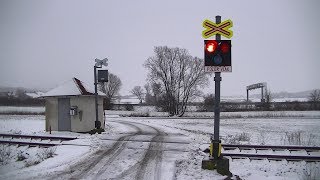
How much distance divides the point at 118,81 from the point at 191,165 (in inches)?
3101

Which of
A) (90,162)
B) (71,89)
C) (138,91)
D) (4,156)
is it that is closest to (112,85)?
(138,91)

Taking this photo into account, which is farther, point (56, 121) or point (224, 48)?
point (56, 121)

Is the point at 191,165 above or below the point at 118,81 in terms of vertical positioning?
below

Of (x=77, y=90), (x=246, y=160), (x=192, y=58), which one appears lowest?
(x=246, y=160)

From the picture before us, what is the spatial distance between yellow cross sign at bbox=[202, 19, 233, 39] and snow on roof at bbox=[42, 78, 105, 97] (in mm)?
13490

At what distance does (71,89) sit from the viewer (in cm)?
2091

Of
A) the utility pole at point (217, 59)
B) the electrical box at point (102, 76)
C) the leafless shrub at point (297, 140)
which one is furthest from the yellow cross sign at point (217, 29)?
the electrical box at point (102, 76)

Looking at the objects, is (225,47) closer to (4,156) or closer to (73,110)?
(4,156)

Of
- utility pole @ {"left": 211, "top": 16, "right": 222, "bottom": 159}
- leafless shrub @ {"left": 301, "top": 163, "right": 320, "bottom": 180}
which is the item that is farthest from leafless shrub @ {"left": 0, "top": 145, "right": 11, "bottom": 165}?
leafless shrub @ {"left": 301, "top": 163, "right": 320, "bottom": 180}

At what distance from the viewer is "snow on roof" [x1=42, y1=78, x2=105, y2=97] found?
20.5 metres

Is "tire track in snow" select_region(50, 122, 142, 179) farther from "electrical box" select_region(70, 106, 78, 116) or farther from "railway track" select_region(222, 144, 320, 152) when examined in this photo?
"electrical box" select_region(70, 106, 78, 116)

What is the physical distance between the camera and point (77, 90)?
20.7m

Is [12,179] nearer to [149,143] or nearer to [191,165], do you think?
[191,165]

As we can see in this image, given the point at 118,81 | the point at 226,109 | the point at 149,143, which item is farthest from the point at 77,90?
the point at 118,81
